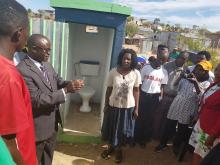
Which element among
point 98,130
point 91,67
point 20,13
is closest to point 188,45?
point 91,67

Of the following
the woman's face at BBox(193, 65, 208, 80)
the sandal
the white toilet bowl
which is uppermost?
the woman's face at BBox(193, 65, 208, 80)

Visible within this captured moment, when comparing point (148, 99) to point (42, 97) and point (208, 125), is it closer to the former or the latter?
point (208, 125)

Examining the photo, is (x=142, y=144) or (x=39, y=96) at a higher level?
(x=39, y=96)

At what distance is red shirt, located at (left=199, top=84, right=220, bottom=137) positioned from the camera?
297 centimetres

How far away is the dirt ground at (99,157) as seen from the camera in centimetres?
409

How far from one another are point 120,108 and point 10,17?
102 inches

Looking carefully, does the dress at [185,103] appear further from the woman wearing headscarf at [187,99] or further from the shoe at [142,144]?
the shoe at [142,144]

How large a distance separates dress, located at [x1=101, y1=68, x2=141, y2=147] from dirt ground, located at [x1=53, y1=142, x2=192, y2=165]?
1.15 feet

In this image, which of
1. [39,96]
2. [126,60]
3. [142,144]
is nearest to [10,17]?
[39,96]

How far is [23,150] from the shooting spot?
1553 millimetres

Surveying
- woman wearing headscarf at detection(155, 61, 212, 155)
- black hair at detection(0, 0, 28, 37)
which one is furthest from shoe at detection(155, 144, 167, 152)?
black hair at detection(0, 0, 28, 37)

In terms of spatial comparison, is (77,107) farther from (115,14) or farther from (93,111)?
(115,14)

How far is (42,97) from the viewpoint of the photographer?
2518 millimetres

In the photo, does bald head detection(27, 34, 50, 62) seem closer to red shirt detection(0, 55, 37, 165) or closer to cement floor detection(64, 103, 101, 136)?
red shirt detection(0, 55, 37, 165)
